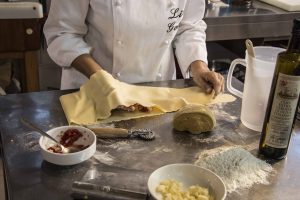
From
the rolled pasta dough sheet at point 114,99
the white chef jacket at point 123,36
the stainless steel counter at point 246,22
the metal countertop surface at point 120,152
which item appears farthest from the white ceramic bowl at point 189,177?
the stainless steel counter at point 246,22

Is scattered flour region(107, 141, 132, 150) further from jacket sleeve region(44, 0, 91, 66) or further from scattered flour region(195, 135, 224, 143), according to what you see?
jacket sleeve region(44, 0, 91, 66)

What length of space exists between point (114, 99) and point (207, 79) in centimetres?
30

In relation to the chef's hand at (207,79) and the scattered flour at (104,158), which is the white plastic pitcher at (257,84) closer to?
the chef's hand at (207,79)

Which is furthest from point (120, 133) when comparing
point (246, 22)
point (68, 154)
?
point (246, 22)

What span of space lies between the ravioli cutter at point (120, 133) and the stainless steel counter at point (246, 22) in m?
1.03

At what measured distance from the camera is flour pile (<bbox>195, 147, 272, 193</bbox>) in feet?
2.35

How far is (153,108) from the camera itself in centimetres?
96

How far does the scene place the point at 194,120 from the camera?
33.5 inches

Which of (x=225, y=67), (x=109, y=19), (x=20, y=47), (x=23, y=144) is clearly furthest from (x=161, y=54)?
(x=225, y=67)

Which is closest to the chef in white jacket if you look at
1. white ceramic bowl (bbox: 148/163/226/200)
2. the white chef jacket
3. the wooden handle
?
the white chef jacket

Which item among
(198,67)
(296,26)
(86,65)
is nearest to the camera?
(296,26)

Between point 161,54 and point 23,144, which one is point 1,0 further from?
point 23,144

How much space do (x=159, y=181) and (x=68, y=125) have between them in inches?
11.9

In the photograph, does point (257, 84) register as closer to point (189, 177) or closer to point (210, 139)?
point (210, 139)
